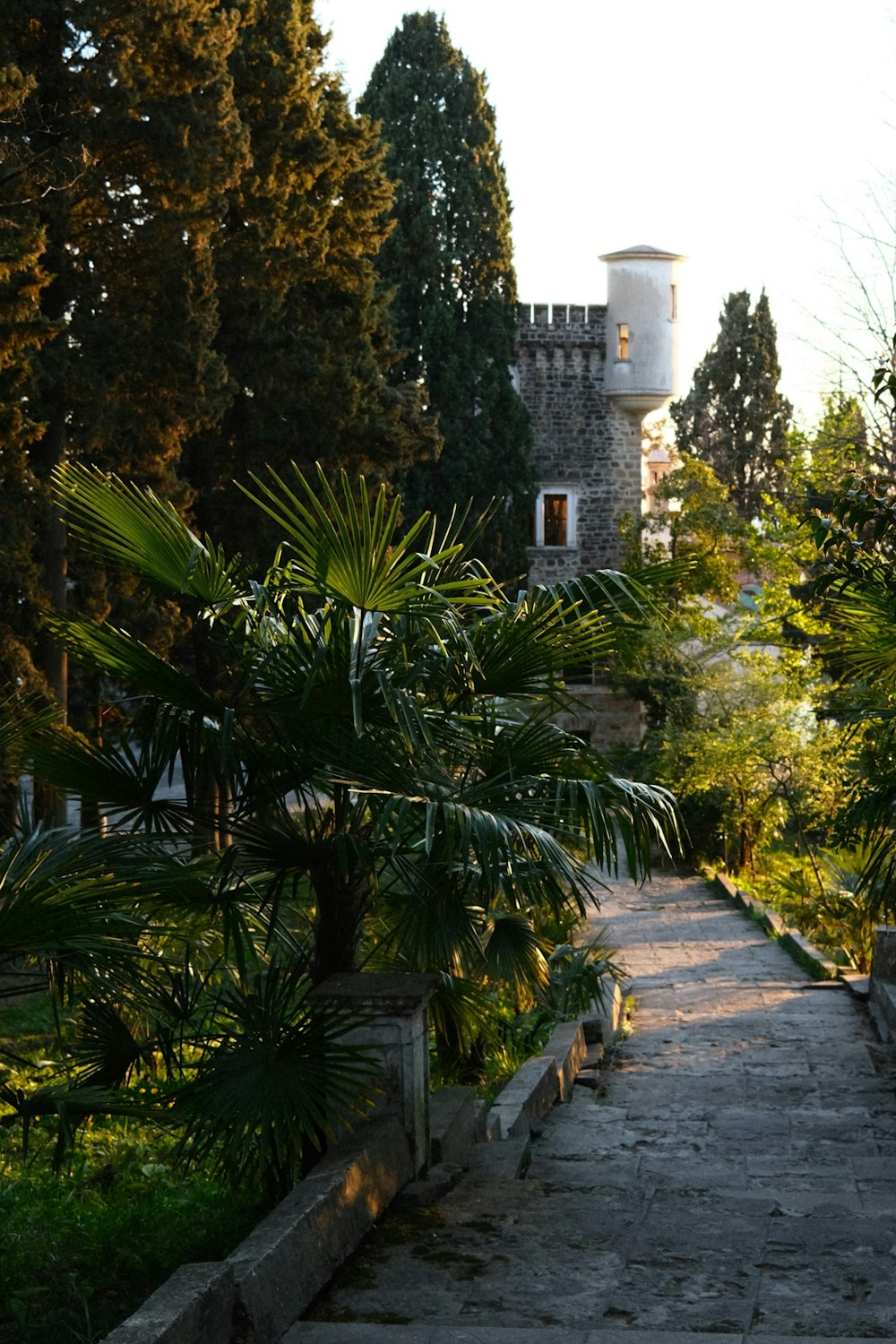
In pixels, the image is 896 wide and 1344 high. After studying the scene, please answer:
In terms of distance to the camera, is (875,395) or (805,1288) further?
(875,395)

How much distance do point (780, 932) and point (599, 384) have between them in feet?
74.7

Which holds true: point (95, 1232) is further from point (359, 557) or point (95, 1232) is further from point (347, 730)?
point (359, 557)

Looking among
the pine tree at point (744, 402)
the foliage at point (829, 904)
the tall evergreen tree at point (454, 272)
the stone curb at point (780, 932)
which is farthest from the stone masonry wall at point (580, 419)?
the foliage at point (829, 904)

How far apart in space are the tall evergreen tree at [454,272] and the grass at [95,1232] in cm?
2474

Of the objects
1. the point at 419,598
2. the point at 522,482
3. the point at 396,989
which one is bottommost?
the point at 396,989

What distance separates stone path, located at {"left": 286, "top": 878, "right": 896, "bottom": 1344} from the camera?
4.79 metres

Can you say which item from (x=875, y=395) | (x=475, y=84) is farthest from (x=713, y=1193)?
(x=475, y=84)

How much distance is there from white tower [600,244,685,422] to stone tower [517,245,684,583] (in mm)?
21

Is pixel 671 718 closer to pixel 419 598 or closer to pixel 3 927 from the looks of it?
pixel 419 598

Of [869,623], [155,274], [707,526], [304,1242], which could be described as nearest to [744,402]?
[707,526]

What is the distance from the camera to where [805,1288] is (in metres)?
5.07

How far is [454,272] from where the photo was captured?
3253 cm

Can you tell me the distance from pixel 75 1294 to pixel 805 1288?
2317 mm

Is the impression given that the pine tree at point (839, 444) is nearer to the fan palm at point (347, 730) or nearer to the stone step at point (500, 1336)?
the fan palm at point (347, 730)
